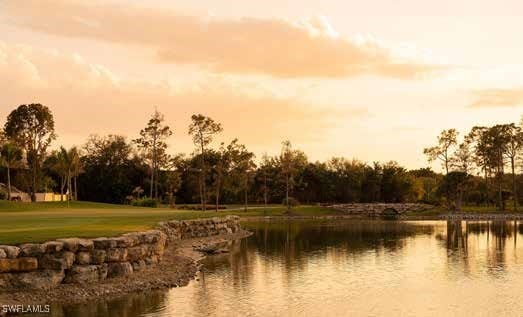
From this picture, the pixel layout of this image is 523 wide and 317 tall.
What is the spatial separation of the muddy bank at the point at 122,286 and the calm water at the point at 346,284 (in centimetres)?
80

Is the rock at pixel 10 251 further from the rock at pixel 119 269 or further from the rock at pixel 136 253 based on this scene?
the rock at pixel 136 253

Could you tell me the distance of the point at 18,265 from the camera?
2119 centimetres

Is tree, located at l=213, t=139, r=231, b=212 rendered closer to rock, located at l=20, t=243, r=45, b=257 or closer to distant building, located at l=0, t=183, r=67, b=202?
distant building, located at l=0, t=183, r=67, b=202

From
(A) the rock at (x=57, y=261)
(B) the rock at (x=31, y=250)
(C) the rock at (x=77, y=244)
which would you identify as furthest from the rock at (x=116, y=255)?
(B) the rock at (x=31, y=250)

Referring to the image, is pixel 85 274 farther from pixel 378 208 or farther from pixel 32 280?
pixel 378 208

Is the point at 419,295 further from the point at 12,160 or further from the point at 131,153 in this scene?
the point at 131,153

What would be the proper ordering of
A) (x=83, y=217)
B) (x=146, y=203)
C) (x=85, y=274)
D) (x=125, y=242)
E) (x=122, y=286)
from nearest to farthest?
(x=85, y=274), (x=122, y=286), (x=125, y=242), (x=83, y=217), (x=146, y=203)

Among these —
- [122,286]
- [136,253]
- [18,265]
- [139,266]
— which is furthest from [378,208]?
[18,265]

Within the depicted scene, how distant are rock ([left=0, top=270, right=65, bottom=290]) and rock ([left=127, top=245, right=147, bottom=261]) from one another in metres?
3.70

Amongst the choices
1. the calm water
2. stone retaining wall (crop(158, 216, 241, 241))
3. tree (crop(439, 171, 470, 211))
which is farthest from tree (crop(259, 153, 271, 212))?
the calm water

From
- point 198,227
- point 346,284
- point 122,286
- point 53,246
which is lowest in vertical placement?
point 346,284

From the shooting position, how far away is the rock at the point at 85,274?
2250 cm

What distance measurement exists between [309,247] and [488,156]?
A: 70.6 metres

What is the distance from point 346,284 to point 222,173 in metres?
68.0
